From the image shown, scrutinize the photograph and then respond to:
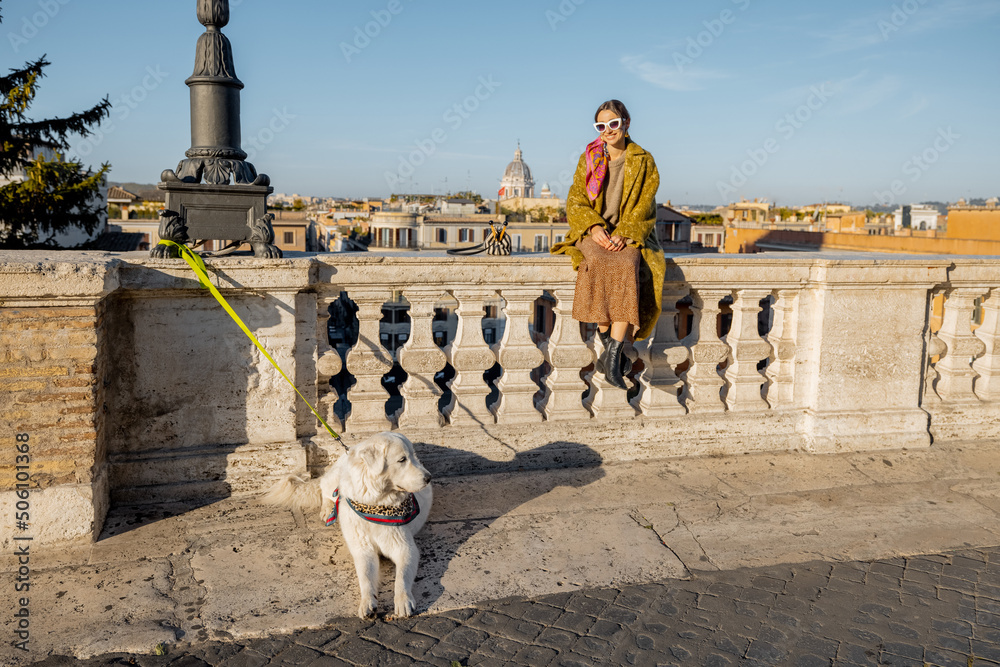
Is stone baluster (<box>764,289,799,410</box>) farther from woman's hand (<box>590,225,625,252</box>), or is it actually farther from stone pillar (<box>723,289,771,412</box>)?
woman's hand (<box>590,225,625,252</box>)

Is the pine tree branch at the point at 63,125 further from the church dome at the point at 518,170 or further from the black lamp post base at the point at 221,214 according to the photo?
the church dome at the point at 518,170

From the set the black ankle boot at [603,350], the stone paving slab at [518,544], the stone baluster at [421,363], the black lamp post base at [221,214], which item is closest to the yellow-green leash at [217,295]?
the black lamp post base at [221,214]

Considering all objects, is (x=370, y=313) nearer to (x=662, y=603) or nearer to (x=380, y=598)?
(x=380, y=598)

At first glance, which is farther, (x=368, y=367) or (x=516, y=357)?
(x=516, y=357)

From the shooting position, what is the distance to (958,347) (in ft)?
16.6

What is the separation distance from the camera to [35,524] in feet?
11.4

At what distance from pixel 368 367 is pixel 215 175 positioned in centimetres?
131

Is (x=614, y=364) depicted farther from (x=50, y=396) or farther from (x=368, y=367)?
(x=50, y=396)

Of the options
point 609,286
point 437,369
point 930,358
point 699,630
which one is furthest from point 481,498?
point 930,358

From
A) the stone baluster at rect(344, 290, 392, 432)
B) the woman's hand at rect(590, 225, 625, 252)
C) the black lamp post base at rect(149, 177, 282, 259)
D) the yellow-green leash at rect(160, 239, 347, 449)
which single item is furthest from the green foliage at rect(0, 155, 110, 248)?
the woman's hand at rect(590, 225, 625, 252)

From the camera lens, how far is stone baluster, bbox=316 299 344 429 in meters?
4.19

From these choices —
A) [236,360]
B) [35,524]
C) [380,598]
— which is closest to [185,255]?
[236,360]

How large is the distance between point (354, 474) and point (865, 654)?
2081mm

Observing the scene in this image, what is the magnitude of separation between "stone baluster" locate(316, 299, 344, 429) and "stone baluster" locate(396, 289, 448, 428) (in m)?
0.35
